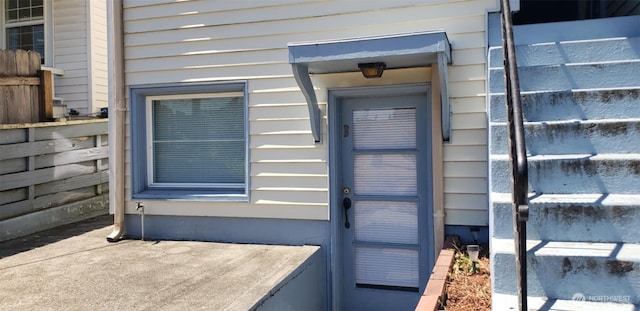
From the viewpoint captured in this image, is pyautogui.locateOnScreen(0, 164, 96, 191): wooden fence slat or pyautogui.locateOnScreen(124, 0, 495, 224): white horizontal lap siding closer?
pyautogui.locateOnScreen(124, 0, 495, 224): white horizontal lap siding

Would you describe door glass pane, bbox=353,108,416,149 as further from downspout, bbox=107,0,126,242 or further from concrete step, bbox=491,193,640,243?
downspout, bbox=107,0,126,242

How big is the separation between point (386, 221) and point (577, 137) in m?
2.15

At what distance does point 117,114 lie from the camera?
537 centimetres

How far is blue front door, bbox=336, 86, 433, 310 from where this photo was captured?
4.61 metres

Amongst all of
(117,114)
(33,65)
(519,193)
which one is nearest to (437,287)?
(519,193)

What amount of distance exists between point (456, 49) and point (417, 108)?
66 cm

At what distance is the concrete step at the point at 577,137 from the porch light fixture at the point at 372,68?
1.34 metres

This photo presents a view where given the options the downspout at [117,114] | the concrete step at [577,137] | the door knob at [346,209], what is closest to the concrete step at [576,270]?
the concrete step at [577,137]

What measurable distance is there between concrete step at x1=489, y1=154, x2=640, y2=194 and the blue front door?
157cm

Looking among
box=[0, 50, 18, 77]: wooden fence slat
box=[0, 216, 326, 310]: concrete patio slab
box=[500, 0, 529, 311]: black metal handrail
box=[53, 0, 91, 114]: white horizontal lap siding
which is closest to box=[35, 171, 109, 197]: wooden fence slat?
box=[0, 216, 326, 310]: concrete patio slab

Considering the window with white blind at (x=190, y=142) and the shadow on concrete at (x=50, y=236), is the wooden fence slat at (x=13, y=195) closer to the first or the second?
the shadow on concrete at (x=50, y=236)

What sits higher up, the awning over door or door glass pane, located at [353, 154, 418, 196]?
the awning over door

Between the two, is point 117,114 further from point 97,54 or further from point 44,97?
point 97,54

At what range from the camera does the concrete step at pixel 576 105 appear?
308 centimetres
